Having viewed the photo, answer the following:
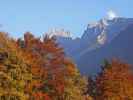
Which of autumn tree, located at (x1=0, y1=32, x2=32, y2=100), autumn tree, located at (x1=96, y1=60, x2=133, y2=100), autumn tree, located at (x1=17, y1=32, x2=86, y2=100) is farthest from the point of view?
autumn tree, located at (x1=96, y1=60, x2=133, y2=100)

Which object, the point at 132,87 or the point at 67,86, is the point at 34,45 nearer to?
the point at 67,86

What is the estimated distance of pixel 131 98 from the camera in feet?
270

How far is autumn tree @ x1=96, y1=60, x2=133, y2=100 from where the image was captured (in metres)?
81.4

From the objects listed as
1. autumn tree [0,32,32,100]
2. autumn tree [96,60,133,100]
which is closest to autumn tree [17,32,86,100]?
autumn tree [96,60,133,100]

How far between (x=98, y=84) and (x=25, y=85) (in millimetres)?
23798

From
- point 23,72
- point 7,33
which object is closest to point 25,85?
point 23,72

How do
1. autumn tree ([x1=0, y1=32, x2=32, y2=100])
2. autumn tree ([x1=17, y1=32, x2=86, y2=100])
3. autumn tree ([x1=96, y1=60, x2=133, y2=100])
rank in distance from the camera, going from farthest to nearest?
autumn tree ([x1=96, y1=60, x2=133, y2=100]), autumn tree ([x1=17, y1=32, x2=86, y2=100]), autumn tree ([x1=0, y1=32, x2=32, y2=100])

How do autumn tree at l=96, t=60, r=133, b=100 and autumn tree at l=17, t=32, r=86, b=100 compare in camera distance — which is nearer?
autumn tree at l=17, t=32, r=86, b=100

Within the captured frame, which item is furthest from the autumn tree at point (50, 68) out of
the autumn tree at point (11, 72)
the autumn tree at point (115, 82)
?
the autumn tree at point (11, 72)

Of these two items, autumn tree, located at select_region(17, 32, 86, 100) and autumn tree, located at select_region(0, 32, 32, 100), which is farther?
autumn tree, located at select_region(17, 32, 86, 100)

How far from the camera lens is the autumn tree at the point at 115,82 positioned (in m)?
81.4

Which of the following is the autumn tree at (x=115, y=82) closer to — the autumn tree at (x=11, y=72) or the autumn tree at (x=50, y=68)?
the autumn tree at (x=50, y=68)

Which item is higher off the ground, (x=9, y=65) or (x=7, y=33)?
(x=7, y=33)

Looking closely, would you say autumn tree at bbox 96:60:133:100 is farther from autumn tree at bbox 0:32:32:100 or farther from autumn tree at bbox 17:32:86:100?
autumn tree at bbox 0:32:32:100
